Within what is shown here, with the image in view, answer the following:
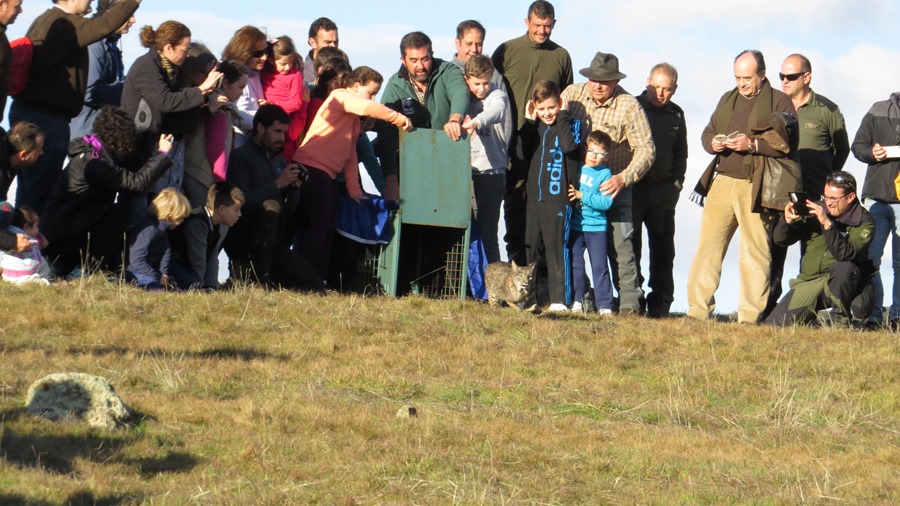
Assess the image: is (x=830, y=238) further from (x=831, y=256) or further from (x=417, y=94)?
(x=417, y=94)

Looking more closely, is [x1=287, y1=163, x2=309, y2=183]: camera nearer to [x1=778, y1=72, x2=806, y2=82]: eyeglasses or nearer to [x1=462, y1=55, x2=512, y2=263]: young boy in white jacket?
[x1=462, y1=55, x2=512, y2=263]: young boy in white jacket

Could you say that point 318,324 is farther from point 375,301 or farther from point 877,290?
point 877,290

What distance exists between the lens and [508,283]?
41.3 feet

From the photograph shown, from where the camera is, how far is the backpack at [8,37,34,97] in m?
11.3

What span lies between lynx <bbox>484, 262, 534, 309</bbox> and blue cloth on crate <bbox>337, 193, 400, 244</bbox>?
1037mm

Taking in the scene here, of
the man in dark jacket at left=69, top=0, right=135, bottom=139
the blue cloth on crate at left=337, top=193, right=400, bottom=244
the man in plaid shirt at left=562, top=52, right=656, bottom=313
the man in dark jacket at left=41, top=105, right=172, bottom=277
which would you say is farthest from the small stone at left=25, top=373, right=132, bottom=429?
the man in plaid shirt at left=562, top=52, right=656, bottom=313

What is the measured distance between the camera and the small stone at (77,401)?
7738 millimetres

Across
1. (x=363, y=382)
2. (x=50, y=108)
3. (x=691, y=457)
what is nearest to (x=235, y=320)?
(x=363, y=382)

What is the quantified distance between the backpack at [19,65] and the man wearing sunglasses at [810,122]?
7402mm

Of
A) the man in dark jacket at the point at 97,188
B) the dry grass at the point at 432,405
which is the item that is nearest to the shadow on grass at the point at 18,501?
the dry grass at the point at 432,405

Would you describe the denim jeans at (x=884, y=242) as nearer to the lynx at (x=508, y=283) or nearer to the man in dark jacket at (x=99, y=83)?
the lynx at (x=508, y=283)

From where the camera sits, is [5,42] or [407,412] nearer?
[407,412]

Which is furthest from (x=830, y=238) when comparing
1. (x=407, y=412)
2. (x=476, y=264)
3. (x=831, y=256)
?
(x=407, y=412)

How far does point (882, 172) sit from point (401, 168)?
5.10 meters
